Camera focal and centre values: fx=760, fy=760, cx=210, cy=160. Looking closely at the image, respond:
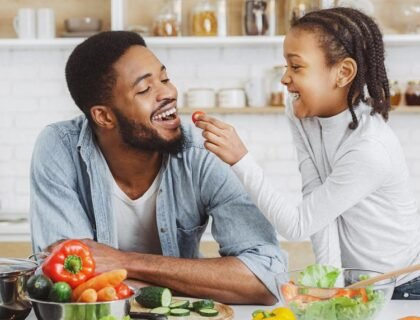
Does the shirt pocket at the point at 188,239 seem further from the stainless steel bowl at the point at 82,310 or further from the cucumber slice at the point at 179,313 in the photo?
the stainless steel bowl at the point at 82,310

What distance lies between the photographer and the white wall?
430 cm

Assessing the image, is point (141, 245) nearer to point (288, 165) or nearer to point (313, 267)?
point (313, 267)

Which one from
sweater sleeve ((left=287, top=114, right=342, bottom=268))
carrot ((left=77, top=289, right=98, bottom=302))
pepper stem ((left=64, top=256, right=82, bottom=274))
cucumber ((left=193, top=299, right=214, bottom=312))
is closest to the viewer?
carrot ((left=77, top=289, right=98, bottom=302))

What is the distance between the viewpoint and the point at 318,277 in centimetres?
158

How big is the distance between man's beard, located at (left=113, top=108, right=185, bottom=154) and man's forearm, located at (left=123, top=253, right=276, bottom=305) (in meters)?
0.35

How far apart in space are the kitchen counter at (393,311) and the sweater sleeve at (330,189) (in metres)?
0.28

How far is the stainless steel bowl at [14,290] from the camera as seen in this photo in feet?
5.41

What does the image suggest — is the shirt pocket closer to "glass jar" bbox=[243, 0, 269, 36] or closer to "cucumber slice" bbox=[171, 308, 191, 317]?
"cucumber slice" bbox=[171, 308, 191, 317]

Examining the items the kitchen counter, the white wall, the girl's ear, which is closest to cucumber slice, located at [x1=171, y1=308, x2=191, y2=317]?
the kitchen counter

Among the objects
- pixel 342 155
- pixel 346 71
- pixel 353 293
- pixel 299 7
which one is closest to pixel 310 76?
pixel 346 71

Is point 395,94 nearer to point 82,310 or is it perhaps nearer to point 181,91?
point 181,91

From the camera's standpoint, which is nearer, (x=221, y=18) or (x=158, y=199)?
(x=158, y=199)

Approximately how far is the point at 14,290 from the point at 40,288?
91mm

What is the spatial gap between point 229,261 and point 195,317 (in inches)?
14.0
